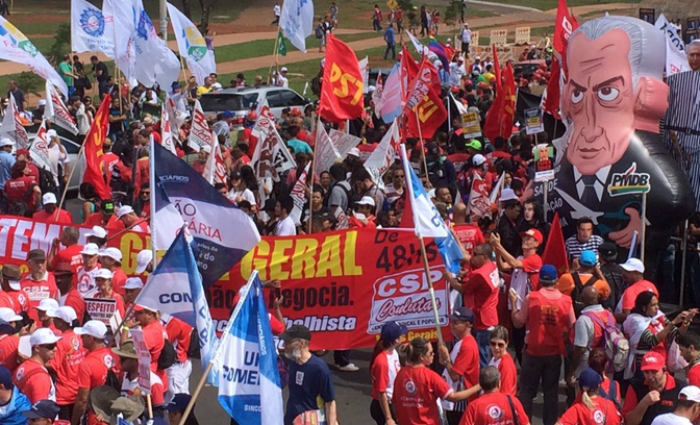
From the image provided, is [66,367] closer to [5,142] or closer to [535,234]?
[535,234]

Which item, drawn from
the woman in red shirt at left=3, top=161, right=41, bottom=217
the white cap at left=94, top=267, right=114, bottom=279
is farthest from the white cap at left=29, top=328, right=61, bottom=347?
the woman in red shirt at left=3, top=161, right=41, bottom=217

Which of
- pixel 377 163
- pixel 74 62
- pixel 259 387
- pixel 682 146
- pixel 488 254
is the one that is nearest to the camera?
pixel 259 387

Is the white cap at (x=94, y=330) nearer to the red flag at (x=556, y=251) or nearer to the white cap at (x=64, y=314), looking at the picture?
the white cap at (x=64, y=314)

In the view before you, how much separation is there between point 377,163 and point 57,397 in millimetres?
7140

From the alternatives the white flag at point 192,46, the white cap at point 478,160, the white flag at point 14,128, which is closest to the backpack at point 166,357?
the white cap at point 478,160

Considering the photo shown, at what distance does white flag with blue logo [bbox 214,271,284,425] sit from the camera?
777cm

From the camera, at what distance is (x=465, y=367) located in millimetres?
9203

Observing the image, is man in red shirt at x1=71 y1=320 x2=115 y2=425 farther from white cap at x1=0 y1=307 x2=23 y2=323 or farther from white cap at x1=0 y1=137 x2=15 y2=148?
white cap at x1=0 y1=137 x2=15 y2=148

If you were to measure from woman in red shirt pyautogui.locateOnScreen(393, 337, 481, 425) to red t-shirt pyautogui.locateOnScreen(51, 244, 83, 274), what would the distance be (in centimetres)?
472

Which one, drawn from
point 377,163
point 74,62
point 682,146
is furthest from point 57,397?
point 74,62

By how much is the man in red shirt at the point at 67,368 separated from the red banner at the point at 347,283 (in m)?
2.35

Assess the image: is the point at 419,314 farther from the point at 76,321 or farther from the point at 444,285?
the point at 76,321

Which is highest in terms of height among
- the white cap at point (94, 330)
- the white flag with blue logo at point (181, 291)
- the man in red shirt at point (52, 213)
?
the white flag with blue logo at point (181, 291)

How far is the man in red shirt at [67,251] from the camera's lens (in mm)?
12227
